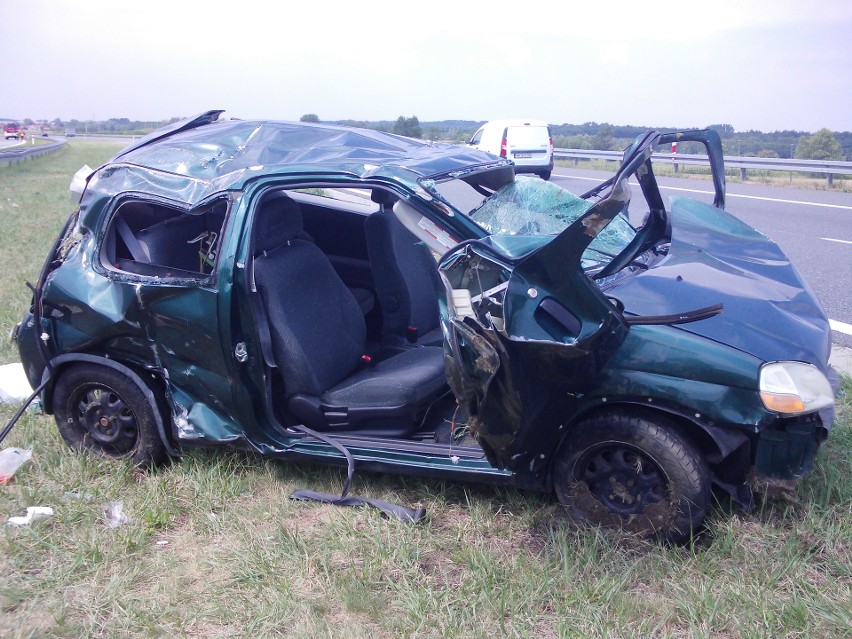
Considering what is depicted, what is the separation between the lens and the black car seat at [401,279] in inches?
179

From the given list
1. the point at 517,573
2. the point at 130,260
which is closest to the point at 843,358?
the point at 517,573

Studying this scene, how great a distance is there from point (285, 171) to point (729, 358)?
2.12 m

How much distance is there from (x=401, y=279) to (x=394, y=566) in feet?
6.41

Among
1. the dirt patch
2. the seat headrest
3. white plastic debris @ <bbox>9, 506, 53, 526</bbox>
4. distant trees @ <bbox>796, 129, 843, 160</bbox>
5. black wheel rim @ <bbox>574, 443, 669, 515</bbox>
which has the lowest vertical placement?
white plastic debris @ <bbox>9, 506, 53, 526</bbox>

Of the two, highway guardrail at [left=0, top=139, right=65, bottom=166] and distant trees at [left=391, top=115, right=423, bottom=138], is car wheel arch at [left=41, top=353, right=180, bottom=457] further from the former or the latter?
highway guardrail at [left=0, top=139, right=65, bottom=166]

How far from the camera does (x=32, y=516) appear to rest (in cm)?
362

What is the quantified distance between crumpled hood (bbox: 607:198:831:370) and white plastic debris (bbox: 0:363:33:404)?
377cm

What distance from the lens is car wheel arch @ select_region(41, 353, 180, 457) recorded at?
12.7 ft

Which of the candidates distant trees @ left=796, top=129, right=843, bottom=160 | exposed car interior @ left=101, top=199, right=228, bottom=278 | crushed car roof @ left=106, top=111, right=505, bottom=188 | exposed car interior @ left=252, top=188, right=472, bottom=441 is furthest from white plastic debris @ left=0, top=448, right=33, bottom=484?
distant trees @ left=796, top=129, right=843, bottom=160

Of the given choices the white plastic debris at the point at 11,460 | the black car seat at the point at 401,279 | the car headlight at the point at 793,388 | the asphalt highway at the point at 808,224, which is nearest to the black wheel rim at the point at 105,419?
the white plastic debris at the point at 11,460

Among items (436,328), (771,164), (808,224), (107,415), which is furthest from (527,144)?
(107,415)

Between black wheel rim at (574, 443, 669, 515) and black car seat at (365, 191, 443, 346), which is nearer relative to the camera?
black wheel rim at (574, 443, 669, 515)

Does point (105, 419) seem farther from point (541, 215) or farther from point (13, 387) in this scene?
point (541, 215)

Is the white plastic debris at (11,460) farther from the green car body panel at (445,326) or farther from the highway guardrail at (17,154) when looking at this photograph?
the highway guardrail at (17,154)
